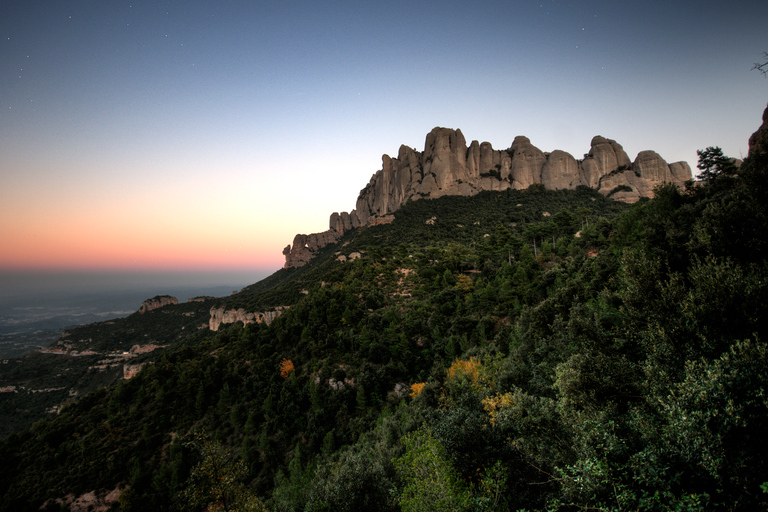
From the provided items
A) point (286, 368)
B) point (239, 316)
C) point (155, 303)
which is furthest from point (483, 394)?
point (155, 303)

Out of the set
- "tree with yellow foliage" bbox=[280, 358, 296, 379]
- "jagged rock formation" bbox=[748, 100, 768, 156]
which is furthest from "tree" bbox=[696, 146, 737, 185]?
"tree with yellow foliage" bbox=[280, 358, 296, 379]

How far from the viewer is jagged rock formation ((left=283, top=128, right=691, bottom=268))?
85312mm

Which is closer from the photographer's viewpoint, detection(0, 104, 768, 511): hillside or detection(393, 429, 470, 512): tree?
detection(0, 104, 768, 511): hillside

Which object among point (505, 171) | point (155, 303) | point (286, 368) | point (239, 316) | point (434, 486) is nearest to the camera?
point (434, 486)

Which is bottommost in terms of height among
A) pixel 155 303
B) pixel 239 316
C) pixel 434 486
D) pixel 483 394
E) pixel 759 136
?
pixel 239 316

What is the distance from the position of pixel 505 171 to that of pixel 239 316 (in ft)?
318

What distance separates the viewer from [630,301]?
36.2 ft

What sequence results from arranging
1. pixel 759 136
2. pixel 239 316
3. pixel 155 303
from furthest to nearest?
pixel 155 303
pixel 239 316
pixel 759 136

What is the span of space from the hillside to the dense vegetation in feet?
0.31

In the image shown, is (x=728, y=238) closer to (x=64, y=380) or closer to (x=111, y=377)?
(x=111, y=377)

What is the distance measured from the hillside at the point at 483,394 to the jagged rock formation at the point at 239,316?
7.24ft

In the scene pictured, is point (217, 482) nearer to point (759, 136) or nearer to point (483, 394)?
point (483, 394)

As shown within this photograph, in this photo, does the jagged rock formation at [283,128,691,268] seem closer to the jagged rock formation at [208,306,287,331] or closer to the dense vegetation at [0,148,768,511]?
the jagged rock formation at [208,306,287,331]

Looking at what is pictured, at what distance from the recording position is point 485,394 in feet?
54.5
